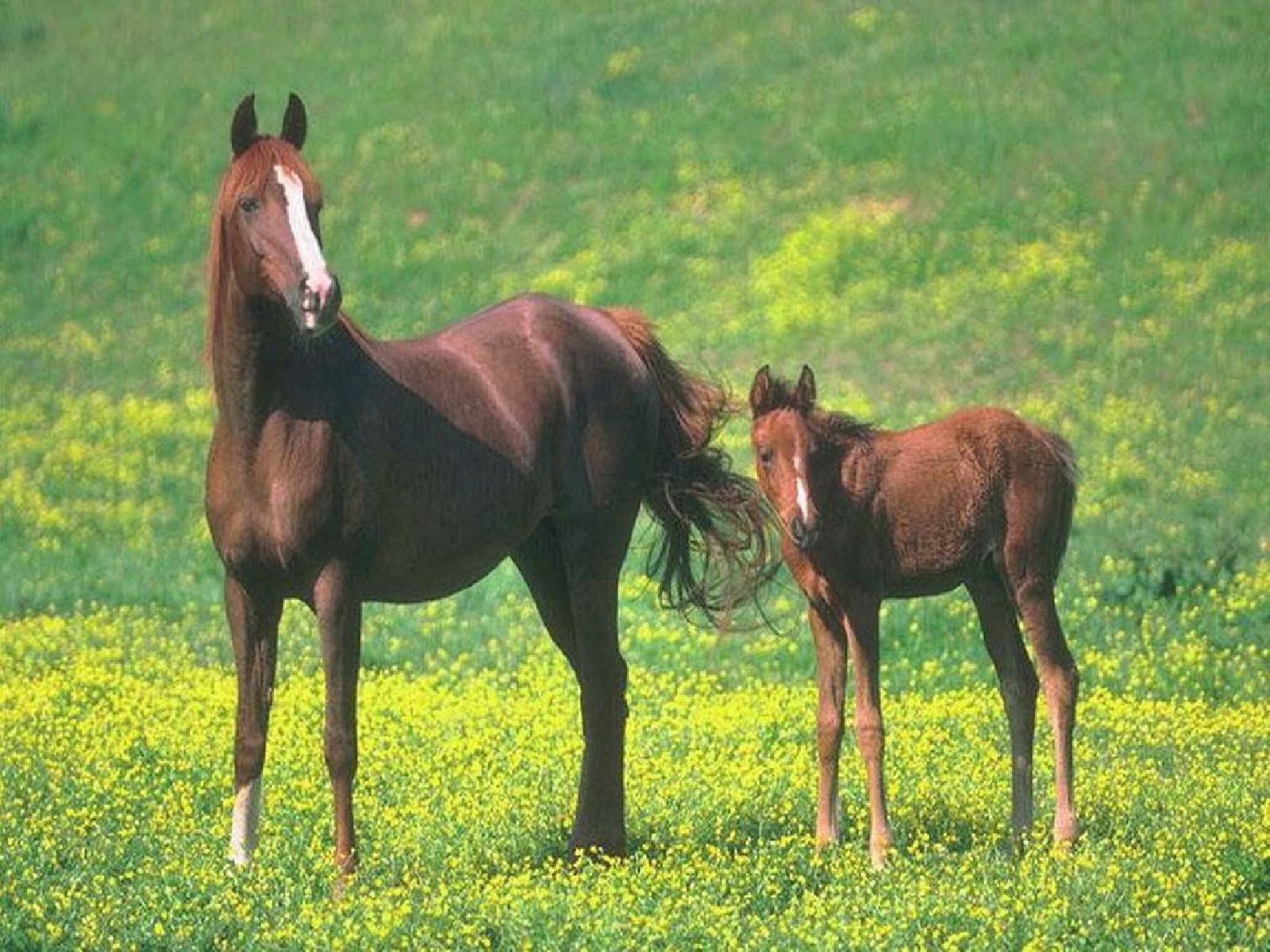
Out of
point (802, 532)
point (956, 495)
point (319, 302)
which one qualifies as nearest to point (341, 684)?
point (319, 302)

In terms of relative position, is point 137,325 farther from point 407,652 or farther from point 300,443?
point 300,443

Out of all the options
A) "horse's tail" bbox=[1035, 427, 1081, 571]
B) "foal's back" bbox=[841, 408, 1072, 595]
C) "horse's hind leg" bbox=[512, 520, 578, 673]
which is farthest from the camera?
"horse's hind leg" bbox=[512, 520, 578, 673]

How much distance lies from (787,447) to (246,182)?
8.40 feet

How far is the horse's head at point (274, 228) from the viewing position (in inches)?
394

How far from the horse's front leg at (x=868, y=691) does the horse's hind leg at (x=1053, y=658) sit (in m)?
0.72

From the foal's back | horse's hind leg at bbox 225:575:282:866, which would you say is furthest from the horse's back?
the foal's back

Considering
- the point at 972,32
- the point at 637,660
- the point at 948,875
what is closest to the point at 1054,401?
the point at 637,660

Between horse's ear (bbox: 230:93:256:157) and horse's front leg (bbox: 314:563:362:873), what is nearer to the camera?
horse's ear (bbox: 230:93:256:157)

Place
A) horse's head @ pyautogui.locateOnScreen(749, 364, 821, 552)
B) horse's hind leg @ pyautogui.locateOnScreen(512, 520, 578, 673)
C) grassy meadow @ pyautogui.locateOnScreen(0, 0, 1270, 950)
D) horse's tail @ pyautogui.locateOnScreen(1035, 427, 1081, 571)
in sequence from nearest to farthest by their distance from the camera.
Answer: grassy meadow @ pyautogui.locateOnScreen(0, 0, 1270, 950), horse's head @ pyautogui.locateOnScreen(749, 364, 821, 552), horse's tail @ pyautogui.locateOnScreen(1035, 427, 1081, 571), horse's hind leg @ pyautogui.locateOnScreen(512, 520, 578, 673)

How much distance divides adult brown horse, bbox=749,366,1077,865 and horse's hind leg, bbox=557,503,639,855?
922mm

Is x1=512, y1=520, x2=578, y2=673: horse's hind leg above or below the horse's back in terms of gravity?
below

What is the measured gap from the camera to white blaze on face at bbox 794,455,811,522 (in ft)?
35.5

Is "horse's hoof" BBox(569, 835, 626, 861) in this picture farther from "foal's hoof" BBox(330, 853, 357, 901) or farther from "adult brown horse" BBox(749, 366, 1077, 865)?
"foal's hoof" BBox(330, 853, 357, 901)

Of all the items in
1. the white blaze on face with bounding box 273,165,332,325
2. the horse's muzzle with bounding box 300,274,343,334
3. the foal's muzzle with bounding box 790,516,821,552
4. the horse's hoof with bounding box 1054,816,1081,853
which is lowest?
the horse's hoof with bounding box 1054,816,1081,853
